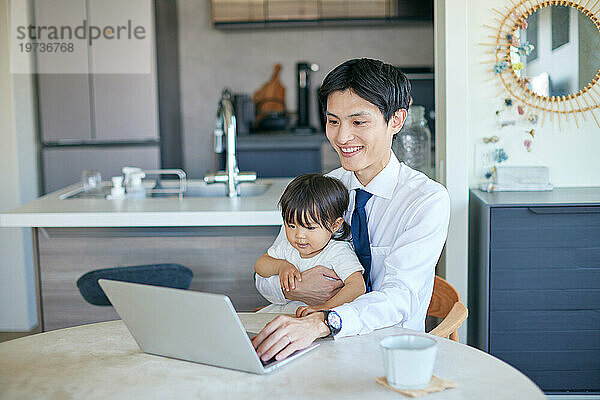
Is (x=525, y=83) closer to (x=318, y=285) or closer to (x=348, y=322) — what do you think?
(x=318, y=285)

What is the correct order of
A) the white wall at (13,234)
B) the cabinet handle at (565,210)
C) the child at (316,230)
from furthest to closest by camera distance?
the white wall at (13,234) → the cabinet handle at (565,210) → the child at (316,230)

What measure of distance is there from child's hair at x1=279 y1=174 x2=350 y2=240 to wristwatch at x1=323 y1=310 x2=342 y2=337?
0.50m

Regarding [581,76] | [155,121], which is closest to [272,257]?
[581,76]

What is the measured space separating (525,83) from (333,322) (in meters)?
1.97

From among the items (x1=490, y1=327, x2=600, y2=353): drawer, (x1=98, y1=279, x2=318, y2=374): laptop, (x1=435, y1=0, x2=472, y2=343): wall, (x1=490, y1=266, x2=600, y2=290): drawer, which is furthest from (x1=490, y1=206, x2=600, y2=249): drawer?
(x1=98, y1=279, x2=318, y2=374): laptop

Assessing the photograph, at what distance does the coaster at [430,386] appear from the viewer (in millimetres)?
1229

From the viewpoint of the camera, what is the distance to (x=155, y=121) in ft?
16.3

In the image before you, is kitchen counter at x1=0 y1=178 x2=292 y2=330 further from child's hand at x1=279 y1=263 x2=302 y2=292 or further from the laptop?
the laptop

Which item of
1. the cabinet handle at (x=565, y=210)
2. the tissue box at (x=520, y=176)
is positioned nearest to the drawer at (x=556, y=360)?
the cabinet handle at (x=565, y=210)

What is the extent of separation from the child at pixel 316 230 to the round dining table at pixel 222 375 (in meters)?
A: 0.45

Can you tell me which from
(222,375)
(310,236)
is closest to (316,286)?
(310,236)

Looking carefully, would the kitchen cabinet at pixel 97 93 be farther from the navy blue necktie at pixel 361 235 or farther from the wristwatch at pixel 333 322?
the wristwatch at pixel 333 322

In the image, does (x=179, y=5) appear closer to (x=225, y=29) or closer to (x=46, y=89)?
(x=225, y=29)

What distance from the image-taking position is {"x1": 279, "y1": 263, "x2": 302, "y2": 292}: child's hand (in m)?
2.01
